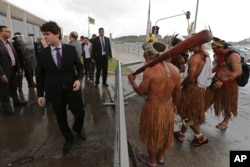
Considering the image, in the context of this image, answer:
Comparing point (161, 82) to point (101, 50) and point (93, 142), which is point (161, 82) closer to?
point (93, 142)

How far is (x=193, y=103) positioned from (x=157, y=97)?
3.69 feet

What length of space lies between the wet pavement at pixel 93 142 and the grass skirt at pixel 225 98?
0.42 m

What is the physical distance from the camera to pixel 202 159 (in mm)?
3209

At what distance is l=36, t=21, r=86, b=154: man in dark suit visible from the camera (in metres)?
2.89

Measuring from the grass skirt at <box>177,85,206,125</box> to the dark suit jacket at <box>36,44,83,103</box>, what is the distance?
5.43 feet

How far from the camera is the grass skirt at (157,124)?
2.66 meters

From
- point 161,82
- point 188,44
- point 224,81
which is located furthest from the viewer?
point 224,81

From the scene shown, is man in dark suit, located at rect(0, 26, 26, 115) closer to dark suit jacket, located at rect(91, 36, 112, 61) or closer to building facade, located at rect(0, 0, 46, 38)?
dark suit jacket, located at rect(91, 36, 112, 61)

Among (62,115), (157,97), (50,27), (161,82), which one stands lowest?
(62,115)

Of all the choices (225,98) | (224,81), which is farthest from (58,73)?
(225,98)

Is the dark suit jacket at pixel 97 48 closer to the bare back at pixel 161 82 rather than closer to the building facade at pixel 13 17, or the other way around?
the bare back at pixel 161 82

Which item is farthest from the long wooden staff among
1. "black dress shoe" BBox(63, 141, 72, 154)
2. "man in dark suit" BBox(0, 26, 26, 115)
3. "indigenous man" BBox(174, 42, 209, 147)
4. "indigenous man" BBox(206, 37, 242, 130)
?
"man in dark suit" BBox(0, 26, 26, 115)

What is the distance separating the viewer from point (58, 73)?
2984 mm

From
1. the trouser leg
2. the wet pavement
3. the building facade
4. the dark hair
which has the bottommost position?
the wet pavement
